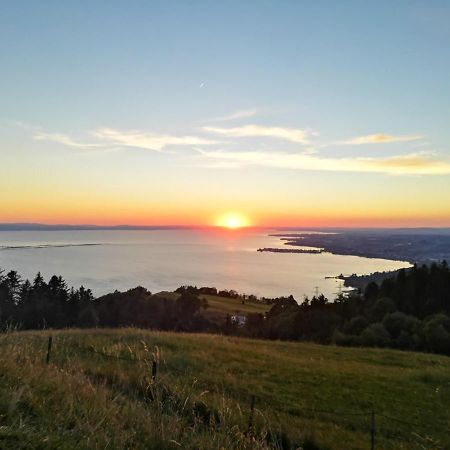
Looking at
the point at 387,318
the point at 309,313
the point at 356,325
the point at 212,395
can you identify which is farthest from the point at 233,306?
the point at 212,395

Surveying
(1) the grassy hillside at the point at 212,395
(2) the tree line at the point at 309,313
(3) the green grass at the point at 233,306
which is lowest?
(3) the green grass at the point at 233,306

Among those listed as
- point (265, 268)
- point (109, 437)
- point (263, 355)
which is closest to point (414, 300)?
point (263, 355)

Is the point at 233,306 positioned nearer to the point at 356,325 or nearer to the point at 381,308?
the point at 381,308

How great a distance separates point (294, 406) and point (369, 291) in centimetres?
4458

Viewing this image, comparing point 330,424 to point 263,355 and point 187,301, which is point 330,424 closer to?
point 263,355

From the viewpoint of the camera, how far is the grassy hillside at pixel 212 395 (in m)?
4.01

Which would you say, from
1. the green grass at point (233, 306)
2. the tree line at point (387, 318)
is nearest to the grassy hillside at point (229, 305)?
the green grass at point (233, 306)

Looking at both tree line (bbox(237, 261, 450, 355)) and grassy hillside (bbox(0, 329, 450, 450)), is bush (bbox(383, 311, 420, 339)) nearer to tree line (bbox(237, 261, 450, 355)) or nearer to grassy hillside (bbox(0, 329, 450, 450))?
tree line (bbox(237, 261, 450, 355))

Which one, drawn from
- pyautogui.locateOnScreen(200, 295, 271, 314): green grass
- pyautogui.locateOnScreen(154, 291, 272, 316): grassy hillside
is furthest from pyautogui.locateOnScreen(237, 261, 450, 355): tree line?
pyautogui.locateOnScreen(200, 295, 271, 314): green grass

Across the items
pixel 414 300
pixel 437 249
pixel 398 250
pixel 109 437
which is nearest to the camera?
pixel 109 437

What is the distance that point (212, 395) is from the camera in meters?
9.81

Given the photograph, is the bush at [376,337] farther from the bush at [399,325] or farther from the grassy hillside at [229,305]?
the grassy hillside at [229,305]

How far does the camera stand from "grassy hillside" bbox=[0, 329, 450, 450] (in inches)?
158

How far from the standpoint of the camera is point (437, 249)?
150375 mm
